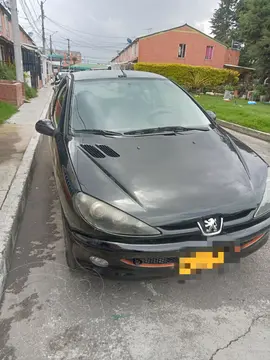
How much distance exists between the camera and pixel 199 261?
2012mm

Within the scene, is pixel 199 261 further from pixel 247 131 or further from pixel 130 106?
pixel 247 131

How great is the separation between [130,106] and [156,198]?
155 cm

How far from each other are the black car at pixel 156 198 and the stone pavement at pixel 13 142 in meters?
1.50

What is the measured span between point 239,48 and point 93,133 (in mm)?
39026

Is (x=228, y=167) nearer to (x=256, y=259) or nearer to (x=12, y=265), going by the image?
(x=256, y=259)

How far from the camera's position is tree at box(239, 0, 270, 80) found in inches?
930

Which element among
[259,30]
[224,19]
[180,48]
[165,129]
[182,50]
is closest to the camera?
[165,129]

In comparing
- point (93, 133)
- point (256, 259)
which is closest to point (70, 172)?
point (93, 133)

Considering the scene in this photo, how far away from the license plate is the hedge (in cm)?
2392

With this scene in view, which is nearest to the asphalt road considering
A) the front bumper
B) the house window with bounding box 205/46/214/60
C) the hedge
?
the front bumper

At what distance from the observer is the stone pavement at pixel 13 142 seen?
13.6 feet

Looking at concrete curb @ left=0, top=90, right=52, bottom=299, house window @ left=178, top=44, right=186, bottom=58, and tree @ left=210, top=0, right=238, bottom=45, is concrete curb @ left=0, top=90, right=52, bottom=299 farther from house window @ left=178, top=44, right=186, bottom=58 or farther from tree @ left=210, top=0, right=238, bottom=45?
tree @ left=210, top=0, right=238, bottom=45

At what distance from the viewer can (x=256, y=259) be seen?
2.77m

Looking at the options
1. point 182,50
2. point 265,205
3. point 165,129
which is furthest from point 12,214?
point 182,50
